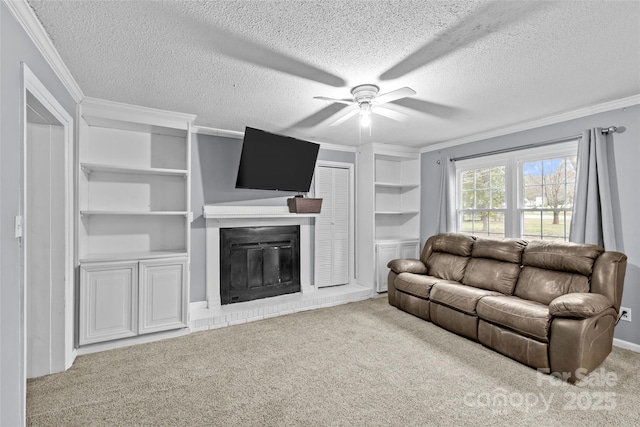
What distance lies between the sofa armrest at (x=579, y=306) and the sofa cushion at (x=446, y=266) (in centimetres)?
142

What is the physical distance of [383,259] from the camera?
486 centimetres

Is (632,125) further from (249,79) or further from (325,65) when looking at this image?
(249,79)

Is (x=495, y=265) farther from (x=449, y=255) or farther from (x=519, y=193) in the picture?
(x=519, y=193)

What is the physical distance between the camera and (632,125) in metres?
2.93

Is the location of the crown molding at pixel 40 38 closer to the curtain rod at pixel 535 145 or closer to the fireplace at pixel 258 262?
the fireplace at pixel 258 262

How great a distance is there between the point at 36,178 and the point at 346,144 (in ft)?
12.1

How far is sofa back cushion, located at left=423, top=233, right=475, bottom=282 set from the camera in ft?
13.0

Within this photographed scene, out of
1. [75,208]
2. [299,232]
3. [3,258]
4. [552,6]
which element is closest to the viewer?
[3,258]

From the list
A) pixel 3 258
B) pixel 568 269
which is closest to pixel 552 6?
pixel 568 269

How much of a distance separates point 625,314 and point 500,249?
1.17 meters

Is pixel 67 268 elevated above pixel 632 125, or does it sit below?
below

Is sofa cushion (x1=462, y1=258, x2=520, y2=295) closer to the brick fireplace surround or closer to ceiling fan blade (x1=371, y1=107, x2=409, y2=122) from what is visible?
the brick fireplace surround

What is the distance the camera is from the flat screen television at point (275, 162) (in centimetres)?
367

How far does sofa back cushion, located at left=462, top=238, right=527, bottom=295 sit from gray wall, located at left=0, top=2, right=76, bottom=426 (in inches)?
155
